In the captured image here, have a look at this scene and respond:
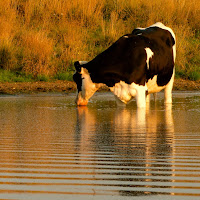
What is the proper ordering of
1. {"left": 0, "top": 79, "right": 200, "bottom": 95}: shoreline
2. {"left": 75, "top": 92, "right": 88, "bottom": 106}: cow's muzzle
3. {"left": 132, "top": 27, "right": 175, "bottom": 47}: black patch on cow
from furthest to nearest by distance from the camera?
{"left": 0, "top": 79, "right": 200, "bottom": 95}: shoreline < {"left": 132, "top": 27, "right": 175, "bottom": 47}: black patch on cow < {"left": 75, "top": 92, "right": 88, "bottom": 106}: cow's muzzle

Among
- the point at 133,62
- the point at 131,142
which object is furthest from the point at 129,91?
the point at 131,142

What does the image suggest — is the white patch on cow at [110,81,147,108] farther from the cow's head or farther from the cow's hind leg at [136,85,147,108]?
the cow's head

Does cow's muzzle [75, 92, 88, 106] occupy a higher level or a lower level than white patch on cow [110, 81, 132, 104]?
lower

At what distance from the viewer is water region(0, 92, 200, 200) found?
18.5 ft

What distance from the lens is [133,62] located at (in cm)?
1330

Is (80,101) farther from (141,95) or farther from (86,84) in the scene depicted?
(141,95)

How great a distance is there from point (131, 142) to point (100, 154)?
3.40 ft

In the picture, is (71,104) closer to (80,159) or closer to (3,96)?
(3,96)

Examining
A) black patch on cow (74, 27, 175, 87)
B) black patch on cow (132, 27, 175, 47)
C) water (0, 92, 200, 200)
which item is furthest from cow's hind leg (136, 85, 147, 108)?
black patch on cow (132, 27, 175, 47)

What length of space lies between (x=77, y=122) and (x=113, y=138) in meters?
2.31

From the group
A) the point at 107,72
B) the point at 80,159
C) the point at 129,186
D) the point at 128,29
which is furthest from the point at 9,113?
the point at 128,29

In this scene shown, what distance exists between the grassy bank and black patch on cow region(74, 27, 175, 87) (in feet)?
17.6

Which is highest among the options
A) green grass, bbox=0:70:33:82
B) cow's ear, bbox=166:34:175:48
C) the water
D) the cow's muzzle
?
cow's ear, bbox=166:34:175:48

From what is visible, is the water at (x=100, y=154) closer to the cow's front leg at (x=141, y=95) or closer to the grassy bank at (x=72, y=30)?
the cow's front leg at (x=141, y=95)
